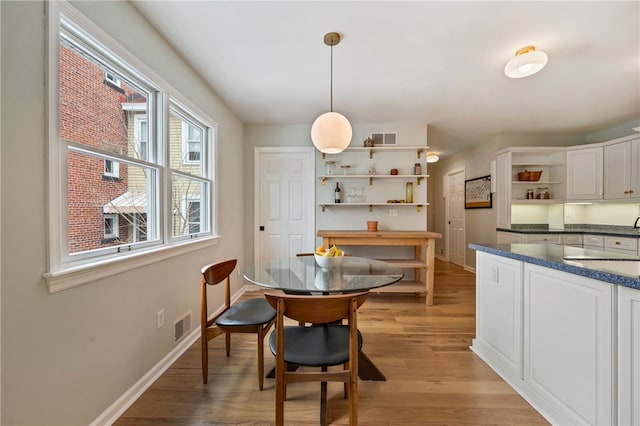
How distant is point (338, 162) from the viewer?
4016 millimetres

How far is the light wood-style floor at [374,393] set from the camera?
1.52 metres

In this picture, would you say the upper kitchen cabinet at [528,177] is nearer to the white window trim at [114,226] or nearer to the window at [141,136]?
the window at [141,136]

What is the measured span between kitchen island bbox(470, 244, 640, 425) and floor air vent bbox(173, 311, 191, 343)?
250 centimetres

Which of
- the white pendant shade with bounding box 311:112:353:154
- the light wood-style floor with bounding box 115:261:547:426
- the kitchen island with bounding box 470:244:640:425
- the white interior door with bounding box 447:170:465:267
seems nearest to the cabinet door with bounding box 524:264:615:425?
the kitchen island with bounding box 470:244:640:425

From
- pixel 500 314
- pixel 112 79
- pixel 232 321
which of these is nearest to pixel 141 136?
pixel 112 79

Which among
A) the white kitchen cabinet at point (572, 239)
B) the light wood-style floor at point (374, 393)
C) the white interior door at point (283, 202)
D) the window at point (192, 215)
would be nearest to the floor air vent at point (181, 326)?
the light wood-style floor at point (374, 393)

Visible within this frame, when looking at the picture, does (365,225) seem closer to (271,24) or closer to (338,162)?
(338,162)

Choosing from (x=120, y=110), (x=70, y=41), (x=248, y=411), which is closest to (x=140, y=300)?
(x=248, y=411)

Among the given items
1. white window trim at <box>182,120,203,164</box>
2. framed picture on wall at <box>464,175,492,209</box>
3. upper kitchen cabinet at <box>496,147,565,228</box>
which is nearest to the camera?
white window trim at <box>182,120,203,164</box>

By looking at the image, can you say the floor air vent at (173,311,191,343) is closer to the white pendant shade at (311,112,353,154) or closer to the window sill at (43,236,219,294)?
the window sill at (43,236,219,294)

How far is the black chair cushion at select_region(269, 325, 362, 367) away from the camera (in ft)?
4.25

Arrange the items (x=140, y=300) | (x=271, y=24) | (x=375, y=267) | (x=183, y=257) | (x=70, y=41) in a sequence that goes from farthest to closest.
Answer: (x=183, y=257)
(x=375, y=267)
(x=271, y=24)
(x=140, y=300)
(x=70, y=41)

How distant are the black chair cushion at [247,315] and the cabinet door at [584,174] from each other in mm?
5111

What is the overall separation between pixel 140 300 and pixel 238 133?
2.72 m
